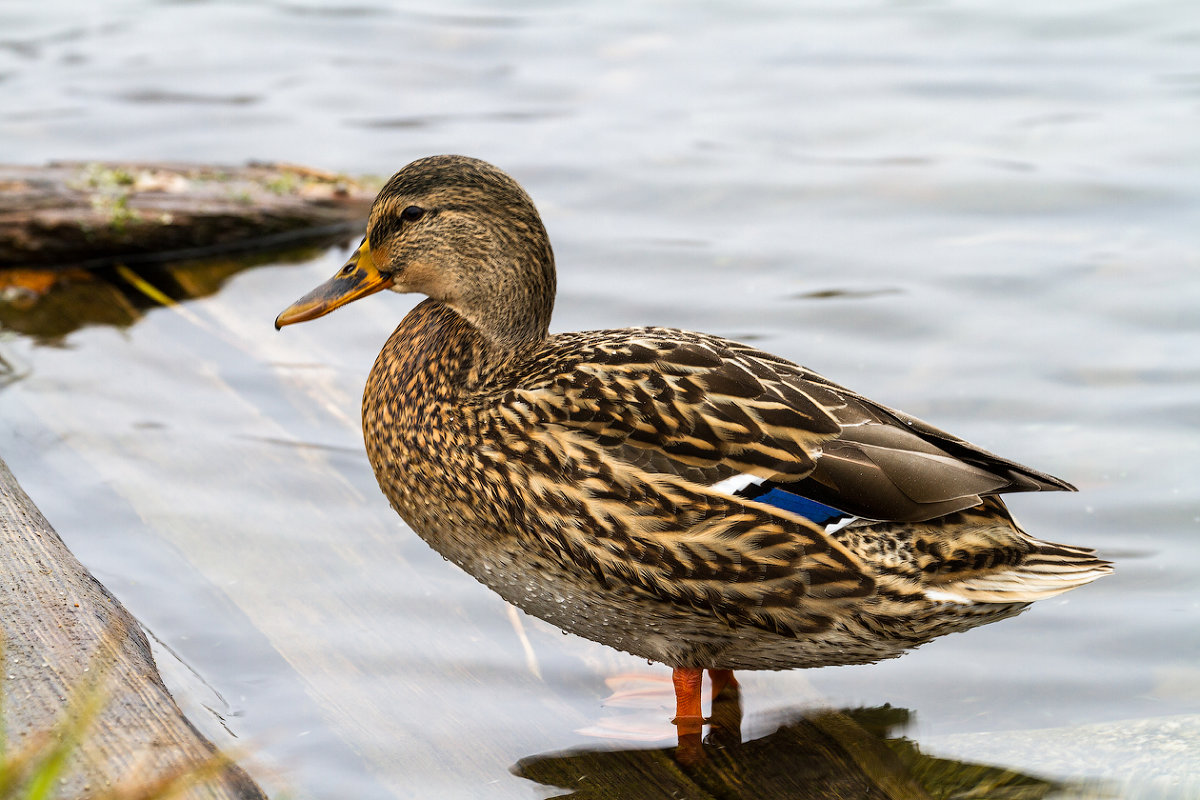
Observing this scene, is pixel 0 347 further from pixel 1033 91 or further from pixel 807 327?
pixel 1033 91

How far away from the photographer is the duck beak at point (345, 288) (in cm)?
400

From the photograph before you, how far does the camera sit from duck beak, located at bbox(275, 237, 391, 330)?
400cm


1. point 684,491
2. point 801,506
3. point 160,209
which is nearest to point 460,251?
point 684,491

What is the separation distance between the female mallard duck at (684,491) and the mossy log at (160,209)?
268 cm

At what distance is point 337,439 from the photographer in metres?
5.26

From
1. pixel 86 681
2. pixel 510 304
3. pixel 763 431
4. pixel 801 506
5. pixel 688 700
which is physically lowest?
pixel 688 700

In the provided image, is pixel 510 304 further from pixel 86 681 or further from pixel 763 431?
pixel 86 681

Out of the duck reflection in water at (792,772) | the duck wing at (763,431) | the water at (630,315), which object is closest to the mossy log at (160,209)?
the water at (630,315)

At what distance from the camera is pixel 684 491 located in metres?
3.50

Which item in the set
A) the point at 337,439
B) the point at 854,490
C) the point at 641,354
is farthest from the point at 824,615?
the point at 337,439

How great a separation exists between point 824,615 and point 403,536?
1.81m

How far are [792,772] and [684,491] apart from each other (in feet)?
2.79

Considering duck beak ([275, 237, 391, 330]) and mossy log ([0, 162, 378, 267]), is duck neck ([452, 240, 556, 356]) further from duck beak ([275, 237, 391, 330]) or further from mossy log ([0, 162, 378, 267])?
mossy log ([0, 162, 378, 267])

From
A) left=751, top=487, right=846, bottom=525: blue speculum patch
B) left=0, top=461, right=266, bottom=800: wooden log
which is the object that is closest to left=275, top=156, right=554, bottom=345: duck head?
left=751, top=487, right=846, bottom=525: blue speculum patch
